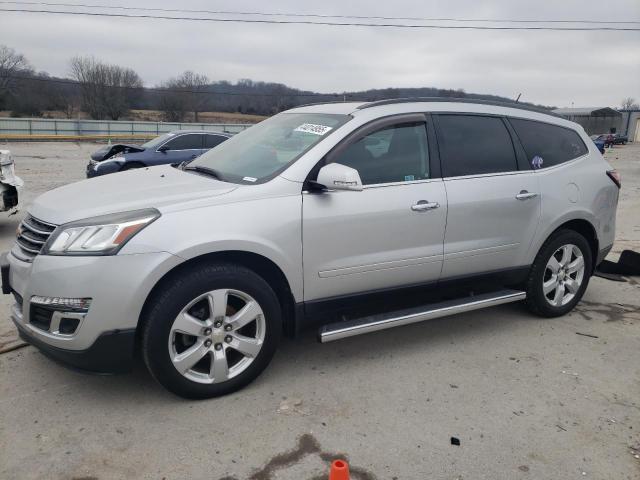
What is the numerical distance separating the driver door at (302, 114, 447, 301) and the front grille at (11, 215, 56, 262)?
1.50 metres

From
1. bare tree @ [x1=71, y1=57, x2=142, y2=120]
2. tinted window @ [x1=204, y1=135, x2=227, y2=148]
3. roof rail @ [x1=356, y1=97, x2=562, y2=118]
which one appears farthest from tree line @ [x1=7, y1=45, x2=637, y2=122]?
roof rail @ [x1=356, y1=97, x2=562, y2=118]

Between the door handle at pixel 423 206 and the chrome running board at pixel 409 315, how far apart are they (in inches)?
28.8

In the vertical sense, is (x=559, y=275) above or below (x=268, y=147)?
below

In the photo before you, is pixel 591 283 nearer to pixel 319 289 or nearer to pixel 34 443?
pixel 319 289

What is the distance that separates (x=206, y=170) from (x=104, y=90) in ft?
192

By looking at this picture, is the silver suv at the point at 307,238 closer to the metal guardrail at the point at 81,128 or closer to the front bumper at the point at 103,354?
the front bumper at the point at 103,354

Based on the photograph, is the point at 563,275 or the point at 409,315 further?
the point at 563,275

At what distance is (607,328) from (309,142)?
304 centimetres

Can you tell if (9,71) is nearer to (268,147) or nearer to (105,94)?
(105,94)

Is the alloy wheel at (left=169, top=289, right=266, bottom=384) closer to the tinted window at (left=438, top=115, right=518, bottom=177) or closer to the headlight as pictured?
the headlight

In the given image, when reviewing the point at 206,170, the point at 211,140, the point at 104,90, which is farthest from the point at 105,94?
the point at 206,170

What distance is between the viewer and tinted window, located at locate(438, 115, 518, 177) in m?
4.00

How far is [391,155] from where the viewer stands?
378cm

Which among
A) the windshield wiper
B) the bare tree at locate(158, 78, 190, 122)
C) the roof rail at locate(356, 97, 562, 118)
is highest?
the bare tree at locate(158, 78, 190, 122)
